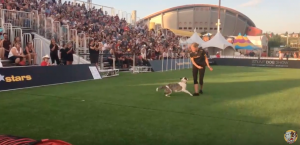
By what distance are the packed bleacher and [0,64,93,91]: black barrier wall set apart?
1984 mm

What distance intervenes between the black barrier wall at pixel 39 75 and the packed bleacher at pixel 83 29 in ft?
6.51

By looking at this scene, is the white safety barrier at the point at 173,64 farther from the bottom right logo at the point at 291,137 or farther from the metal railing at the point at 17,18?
the bottom right logo at the point at 291,137

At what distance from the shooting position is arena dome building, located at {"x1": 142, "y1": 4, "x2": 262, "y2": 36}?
97.4 metres

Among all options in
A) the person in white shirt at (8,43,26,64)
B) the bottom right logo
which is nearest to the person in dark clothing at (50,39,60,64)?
the person in white shirt at (8,43,26,64)

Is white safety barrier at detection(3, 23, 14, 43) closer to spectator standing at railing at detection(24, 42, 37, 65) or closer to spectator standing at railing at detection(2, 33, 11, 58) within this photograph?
spectator standing at railing at detection(24, 42, 37, 65)

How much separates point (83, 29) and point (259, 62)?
21.5 meters

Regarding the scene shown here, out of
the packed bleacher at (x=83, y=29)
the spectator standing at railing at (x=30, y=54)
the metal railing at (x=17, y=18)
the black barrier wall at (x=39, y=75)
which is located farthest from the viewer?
the packed bleacher at (x=83, y=29)

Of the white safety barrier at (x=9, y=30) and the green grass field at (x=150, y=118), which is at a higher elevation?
the white safety barrier at (x=9, y=30)

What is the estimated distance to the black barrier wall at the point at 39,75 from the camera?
11008 millimetres

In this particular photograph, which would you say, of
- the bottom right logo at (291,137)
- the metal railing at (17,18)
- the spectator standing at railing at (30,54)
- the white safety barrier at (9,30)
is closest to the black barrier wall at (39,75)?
the spectator standing at railing at (30,54)

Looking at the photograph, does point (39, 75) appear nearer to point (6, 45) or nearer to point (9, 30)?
point (6, 45)

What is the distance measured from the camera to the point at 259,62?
34.4m

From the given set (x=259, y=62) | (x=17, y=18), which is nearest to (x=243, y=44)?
(x=259, y=62)

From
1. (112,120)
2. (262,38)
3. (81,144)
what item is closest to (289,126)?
(112,120)
